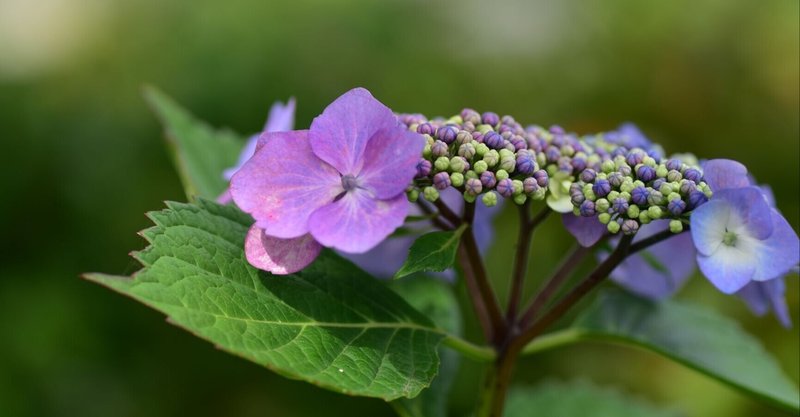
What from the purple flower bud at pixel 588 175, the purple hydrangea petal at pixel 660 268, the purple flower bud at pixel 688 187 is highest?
the purple flower bud at pixel 588 175

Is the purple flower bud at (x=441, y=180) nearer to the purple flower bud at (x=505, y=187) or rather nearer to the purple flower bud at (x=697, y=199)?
the purple flower bud at (x=505, y=187)

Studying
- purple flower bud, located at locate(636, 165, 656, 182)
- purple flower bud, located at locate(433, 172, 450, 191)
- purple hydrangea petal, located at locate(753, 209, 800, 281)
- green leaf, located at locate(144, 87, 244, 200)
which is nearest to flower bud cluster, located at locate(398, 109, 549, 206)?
purple flower bud, located at locate(433, 172, 450, 191)

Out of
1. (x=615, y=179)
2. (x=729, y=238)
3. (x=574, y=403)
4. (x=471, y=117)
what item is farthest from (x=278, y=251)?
(x=574, y=403)

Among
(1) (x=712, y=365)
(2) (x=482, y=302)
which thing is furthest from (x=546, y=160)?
(1) (x=712, y=365)

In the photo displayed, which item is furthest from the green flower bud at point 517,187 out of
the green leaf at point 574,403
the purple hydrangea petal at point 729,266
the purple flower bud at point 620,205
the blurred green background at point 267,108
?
the blurred green background at point 267,108

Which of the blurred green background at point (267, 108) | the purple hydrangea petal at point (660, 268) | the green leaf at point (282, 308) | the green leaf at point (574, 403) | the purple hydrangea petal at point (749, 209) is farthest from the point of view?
the blurred green background at point (267, 108)

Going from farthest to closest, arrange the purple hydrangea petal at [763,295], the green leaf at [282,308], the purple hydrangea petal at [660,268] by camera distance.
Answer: the purple hydrangea petal at [660,268], the purple hydrangea petal at [763,295], the green leaf at [282,308]

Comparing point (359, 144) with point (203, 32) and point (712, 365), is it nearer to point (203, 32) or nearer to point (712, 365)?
point (712, 365)
